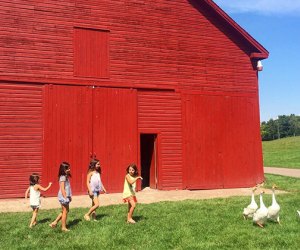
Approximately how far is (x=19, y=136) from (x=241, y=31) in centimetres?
1129

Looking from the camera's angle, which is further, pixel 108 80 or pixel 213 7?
pixel 213 7

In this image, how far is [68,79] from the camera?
51.6 feet

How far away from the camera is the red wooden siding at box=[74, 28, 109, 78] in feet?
52.5

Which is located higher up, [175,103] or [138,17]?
[138,17]

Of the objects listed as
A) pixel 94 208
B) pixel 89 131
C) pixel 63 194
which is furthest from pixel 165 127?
pixel 63 194

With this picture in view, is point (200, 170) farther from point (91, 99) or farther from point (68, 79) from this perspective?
point (68, 79)

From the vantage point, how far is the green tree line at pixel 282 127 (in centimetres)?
15374

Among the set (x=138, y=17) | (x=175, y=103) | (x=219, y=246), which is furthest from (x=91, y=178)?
(x=138, y=17)

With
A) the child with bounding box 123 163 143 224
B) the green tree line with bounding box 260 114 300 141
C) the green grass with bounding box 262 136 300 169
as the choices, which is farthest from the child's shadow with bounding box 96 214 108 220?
the green tree line with bounding box 260 114 300 141

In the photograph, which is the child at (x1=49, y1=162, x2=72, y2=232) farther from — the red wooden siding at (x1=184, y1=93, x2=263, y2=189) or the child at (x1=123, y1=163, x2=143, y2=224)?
the red wooden siding at (x1=184, y1=93, x2=263, y2=189)

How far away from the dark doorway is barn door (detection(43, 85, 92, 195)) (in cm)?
322

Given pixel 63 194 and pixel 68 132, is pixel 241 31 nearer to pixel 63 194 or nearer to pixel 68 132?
pixel 68 132

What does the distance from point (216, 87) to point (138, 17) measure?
4867mm

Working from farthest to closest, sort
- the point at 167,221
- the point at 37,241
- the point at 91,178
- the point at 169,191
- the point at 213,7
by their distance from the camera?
1. the point at 213,7
2. the point at 169,191
3. the point at 91,178
4. the point at 167,221
5. the point at 37,241
